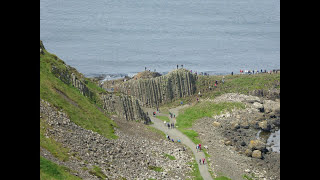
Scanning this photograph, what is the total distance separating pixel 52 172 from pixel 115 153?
18718 mm

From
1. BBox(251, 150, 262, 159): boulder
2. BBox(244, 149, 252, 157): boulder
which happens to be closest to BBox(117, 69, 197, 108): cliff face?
BBox(244, 149, 252, 157): boulder

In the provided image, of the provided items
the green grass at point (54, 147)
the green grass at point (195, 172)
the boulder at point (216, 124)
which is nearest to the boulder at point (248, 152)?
the green grass at point (195, 172)

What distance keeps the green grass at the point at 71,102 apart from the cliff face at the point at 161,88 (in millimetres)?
30510

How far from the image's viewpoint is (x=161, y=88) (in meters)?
115

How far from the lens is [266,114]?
105m

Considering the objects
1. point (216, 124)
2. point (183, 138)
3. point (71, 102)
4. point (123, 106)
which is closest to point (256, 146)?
point (183, 138)

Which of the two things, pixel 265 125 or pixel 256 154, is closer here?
pixel 256 154

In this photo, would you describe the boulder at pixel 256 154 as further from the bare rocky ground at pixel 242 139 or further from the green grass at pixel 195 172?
the green grass at pixel 195 172

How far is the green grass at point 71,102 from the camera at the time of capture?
67.1m

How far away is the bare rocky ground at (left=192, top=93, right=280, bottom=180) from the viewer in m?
68.3

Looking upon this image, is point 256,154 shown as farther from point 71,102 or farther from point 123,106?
point 71,102
